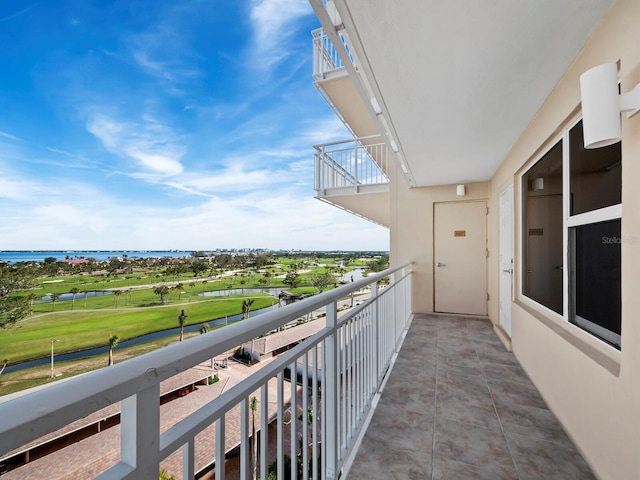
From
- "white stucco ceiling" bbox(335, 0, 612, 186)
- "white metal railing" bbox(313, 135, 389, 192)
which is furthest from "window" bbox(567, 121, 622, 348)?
"white metal railing" bbox(313, 135, 389, 192)

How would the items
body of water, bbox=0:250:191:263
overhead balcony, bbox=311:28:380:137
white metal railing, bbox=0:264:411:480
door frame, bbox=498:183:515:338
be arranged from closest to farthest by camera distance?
white metal railing, bbox=0:264:411:480 < body of water, bbox=0:250:191:263 < door frame, bbox=498:183:515:338 < overhead balcony, bbox=311:28:380:137

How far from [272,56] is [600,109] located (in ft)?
41.9

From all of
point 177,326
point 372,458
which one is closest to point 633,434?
point 372,458

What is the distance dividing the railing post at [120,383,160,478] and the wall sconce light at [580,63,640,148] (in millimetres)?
1790

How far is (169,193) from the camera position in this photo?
12.5 metres

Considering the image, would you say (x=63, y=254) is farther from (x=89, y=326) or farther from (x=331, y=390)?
(x=331, y=390)

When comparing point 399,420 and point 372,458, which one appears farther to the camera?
point 399,420

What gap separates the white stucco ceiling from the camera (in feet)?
4.66

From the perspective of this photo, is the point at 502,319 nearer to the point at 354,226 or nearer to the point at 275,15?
the point at 275,15

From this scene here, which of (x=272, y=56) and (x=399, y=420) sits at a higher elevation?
(x=272, y=56)

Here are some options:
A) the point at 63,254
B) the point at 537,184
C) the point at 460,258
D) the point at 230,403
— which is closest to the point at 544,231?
the point at 537,184

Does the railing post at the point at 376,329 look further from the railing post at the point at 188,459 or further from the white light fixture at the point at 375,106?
the railing post at the point at 188,459

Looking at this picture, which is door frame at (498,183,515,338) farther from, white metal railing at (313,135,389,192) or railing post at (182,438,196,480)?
railing post at (182,438,196,480)

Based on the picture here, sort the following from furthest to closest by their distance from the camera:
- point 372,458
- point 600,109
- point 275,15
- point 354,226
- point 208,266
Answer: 1. point 354,226
2. point 275,15
3. point 208,266
4. point 372,458
5. point 600,109
